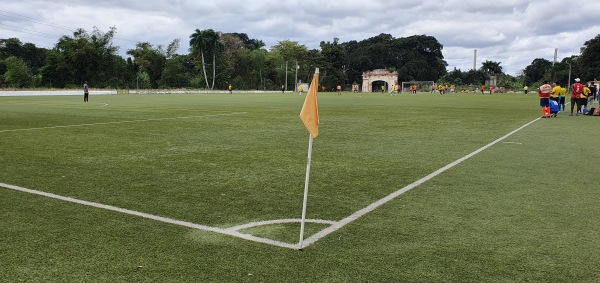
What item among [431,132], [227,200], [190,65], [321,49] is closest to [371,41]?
[321,49]

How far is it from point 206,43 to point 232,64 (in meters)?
9.79

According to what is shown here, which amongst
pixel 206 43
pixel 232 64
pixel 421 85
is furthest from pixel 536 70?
pixel 206 43

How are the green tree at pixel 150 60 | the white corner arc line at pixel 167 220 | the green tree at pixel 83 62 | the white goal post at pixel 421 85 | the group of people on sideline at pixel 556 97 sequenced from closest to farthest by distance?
the white corner arc line at pixel 167 220 → the group of people on sideline at pixel 556 97 → the green tree at pixel 83 62 → the green tree at pixel 150 60 → the white goal post at pixel 421 85

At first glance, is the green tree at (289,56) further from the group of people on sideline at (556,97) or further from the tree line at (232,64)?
the group of people on sideline at (556,97)

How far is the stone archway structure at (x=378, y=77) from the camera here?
121 meters

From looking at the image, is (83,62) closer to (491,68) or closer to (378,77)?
(378,77)

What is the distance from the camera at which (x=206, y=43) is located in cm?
9550

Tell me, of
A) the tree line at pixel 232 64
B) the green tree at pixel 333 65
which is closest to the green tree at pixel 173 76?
the tree line at pixel 232 64

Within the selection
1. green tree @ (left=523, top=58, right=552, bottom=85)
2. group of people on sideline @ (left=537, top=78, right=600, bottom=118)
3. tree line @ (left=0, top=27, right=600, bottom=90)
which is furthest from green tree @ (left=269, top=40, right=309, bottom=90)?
group of people on sideline @ (left=537, top=78, right=600, bottom=118)

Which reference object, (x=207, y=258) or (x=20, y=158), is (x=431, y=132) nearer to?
(x=20, y=158)

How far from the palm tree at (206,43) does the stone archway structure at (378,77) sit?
43.3 meters

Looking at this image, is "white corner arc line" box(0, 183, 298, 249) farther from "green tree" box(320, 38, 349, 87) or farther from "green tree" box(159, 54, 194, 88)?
"green tree" box(320, 38, 349, 87)

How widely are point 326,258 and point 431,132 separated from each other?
462 inches

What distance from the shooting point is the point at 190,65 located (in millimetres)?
116750
